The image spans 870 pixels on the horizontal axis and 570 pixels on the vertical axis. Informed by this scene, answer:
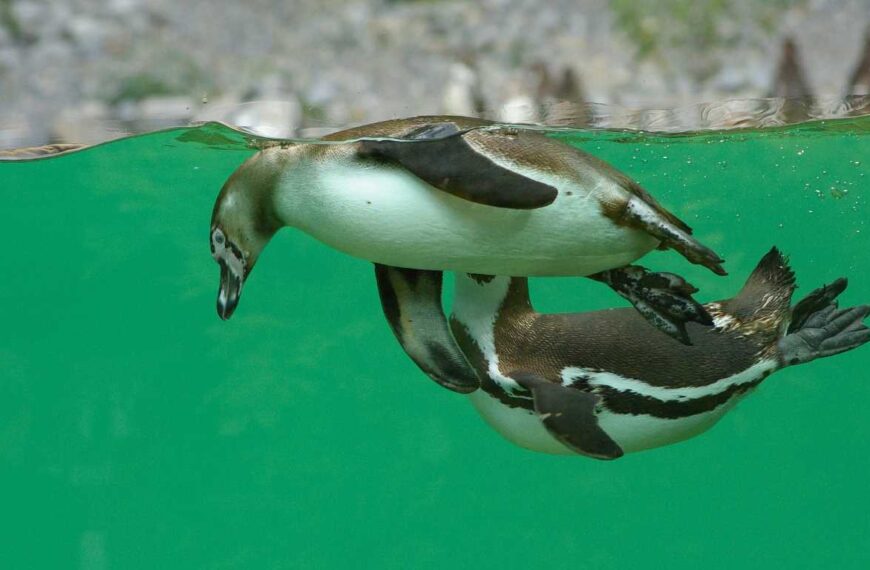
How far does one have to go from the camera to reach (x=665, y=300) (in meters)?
2.75

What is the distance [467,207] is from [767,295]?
1.52 meters

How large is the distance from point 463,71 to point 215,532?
20.9ft

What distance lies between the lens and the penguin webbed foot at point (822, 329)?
3.41m

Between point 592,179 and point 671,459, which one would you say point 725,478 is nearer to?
point 671,459

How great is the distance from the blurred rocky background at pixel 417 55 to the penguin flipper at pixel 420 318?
Result: 23.4 inches

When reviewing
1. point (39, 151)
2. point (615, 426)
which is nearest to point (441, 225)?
point (615, 426)

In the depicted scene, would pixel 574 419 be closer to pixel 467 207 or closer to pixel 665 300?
pixel 665 300

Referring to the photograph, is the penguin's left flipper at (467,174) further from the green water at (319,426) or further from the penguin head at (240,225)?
the green water at (319,426)

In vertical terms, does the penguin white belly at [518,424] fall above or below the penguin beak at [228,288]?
below

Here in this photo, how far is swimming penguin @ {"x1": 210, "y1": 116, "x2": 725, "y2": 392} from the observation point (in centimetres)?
252

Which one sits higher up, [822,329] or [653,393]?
[822,329]

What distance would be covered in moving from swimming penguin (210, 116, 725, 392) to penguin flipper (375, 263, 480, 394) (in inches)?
5.3

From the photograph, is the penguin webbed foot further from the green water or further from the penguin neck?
the green water

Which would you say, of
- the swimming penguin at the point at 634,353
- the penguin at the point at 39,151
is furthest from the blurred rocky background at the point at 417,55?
the penguin at the point at 39,151
